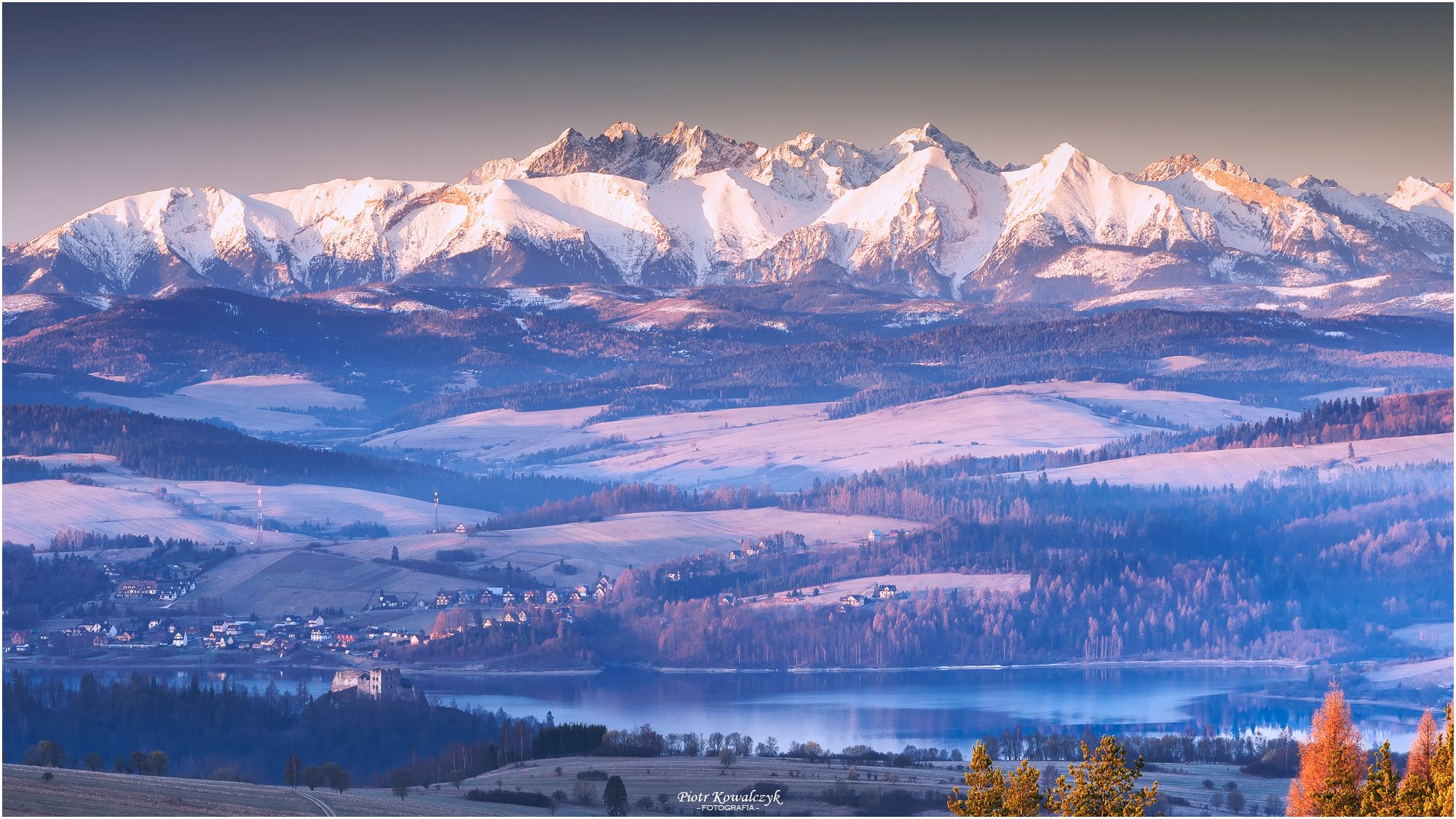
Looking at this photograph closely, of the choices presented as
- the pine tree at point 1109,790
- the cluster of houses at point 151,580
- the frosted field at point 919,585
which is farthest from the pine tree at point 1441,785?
the cluster of houses at point 151,580

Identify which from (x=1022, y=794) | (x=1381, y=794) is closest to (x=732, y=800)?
(x=1022, y=794)

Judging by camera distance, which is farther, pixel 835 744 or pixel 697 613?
pixel 697 613

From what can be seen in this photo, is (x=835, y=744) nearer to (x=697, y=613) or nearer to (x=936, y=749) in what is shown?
(x=936, y=749)

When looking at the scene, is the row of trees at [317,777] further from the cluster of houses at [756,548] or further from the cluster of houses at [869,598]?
the cluster of houses at [756,548]

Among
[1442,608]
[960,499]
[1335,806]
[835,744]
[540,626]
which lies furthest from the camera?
[960,499]

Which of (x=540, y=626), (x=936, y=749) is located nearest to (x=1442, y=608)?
(x=540, y=626)

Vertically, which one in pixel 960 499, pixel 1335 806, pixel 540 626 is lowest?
pixel 1335 806
